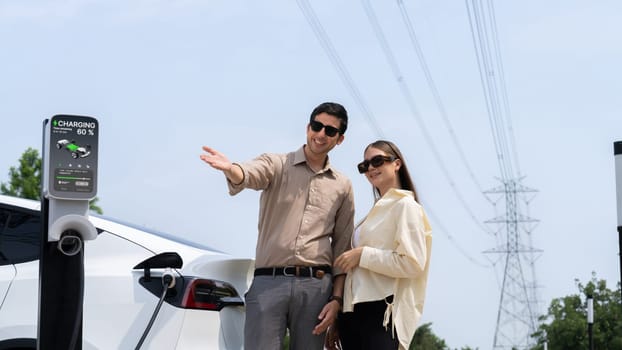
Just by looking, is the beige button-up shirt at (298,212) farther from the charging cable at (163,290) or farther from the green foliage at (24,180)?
the green foliage at (24,180)

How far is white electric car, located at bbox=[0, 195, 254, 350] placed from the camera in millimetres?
5574

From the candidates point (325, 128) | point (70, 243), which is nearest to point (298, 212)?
point (325, 128)

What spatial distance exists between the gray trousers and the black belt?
23mm

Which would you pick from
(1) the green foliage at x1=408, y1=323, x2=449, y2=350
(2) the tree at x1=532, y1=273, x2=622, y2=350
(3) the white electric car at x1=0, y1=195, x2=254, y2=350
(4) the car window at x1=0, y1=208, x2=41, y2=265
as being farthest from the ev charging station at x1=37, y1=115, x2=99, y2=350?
(1) the green foliage at x1=408, y1=323, x2=449, y2=350

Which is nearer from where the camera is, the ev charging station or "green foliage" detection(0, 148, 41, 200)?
the ev charging station

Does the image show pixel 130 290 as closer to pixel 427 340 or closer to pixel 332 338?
pixel 332 338

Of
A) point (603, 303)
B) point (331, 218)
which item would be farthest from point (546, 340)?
point (331, 218)

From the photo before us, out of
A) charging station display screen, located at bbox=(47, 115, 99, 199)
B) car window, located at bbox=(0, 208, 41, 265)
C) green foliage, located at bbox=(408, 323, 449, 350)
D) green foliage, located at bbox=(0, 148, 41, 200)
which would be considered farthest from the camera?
green foliage, located at bbox=(408, 323, 449, 350)

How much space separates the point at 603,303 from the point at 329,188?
30909mm

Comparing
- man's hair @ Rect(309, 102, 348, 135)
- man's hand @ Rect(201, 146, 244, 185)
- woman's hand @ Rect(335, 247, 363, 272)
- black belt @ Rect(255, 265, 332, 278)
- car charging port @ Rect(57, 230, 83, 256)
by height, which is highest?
man's hair @ Rect(309, 102, 348, 135)

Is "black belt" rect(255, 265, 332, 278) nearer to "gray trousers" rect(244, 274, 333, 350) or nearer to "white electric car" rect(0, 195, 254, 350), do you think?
"gray trousers" rect(244, 274, 333, 350)

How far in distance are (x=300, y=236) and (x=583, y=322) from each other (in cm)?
3053

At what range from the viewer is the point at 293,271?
5648mm

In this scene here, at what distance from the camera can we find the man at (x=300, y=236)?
5.58m
